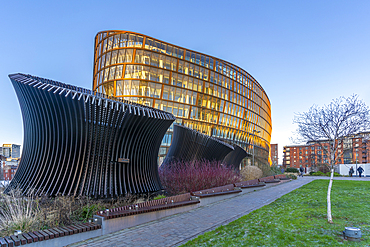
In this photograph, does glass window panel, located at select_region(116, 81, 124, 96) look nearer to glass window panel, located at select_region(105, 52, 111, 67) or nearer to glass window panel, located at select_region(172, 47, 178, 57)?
glass window panel, located at select_region(105, 52, 111, 67)

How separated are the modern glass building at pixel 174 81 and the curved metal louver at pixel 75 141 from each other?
27.8 meters

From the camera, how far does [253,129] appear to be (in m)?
56.0

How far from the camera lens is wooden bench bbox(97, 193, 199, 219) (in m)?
6.40

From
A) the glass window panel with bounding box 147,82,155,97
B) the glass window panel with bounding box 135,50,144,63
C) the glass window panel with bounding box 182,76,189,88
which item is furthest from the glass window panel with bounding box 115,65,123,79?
the glass window panel with bounding box 182,76,189,88

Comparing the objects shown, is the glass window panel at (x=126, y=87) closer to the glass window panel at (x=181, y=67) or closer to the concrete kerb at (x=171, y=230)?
the glass window panel at (x=181, y=67)

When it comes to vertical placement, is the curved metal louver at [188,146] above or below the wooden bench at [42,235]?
above

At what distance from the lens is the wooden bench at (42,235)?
4547 mm

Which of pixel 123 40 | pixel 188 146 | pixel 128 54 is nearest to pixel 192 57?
pixel 128 54

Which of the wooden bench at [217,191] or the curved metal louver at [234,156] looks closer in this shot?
the wooden bench at [217,191]

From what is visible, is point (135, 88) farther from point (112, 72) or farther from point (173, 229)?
point (173, 229)

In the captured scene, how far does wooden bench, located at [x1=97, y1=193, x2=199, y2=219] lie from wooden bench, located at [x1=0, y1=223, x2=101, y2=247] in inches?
24.8

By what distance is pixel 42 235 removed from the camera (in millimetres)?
4875

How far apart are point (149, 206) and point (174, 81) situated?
3380 centimetres

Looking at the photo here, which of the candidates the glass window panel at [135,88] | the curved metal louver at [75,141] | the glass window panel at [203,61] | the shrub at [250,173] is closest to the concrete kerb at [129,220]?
the curved metal louver at [75,141]
